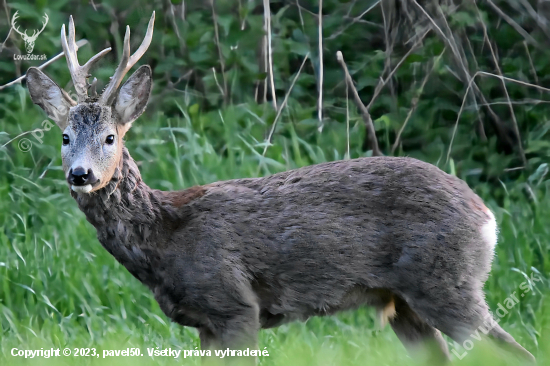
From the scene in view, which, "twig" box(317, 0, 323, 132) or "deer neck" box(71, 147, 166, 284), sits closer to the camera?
"deer neck" box(71, 147, 166, 284)

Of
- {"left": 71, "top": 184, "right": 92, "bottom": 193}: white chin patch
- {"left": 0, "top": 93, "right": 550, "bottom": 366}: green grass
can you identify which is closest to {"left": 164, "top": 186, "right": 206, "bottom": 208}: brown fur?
{"left": 71, "top": 184, "right": 92, "bottom": 193}: white chin patch

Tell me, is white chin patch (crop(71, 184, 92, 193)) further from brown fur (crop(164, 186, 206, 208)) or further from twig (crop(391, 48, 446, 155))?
twig (crop(391, 48, 446, 155))

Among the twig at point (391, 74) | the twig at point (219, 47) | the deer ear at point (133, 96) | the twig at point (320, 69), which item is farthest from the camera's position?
the twig at point (219, 47)

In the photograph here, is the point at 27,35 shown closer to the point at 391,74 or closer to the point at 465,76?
the point at 391,74

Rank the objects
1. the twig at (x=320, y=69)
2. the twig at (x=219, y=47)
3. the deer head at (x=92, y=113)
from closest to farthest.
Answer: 1. the deer head at (x=92, y=113)
2. the twig at (x=320, y=69)
3. the twig at (x=219, y=47)

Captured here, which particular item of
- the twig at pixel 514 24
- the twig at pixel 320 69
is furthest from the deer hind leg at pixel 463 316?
the twig at pixel 514 24

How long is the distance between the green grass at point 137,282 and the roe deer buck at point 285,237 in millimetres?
325

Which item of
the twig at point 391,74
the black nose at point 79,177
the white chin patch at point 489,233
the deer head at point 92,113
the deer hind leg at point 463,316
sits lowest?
the deer hind leg at point 463,316

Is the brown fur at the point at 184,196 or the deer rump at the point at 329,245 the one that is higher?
the brown fur at the point at 184,196

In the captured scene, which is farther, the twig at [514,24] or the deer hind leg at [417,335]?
the twig at [514,24]

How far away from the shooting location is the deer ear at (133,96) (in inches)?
215

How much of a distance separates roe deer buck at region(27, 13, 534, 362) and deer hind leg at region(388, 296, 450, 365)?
0.27 feet

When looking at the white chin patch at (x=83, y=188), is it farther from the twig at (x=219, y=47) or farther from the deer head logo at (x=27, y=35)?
the deer head logo at (x=27, y=35)

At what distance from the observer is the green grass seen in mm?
5934
